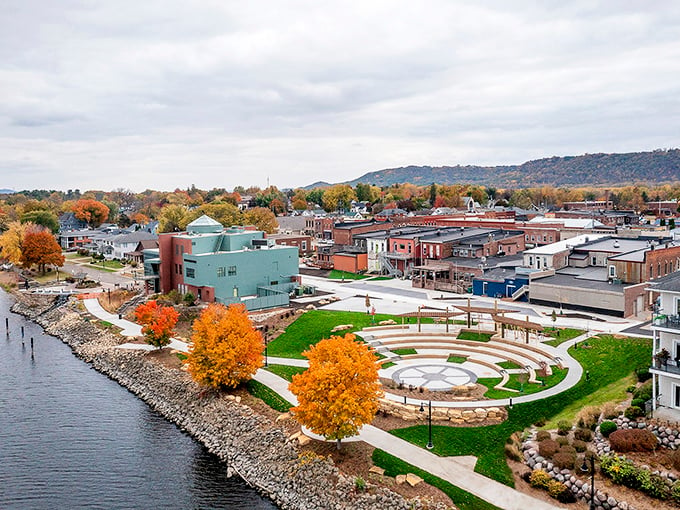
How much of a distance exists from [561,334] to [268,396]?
24.0m

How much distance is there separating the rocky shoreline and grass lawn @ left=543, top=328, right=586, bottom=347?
75.5 feet

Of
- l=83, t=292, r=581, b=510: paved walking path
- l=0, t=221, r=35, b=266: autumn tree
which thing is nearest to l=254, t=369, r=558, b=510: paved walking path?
l=83, t=292, r=581, b=510: paved walking path

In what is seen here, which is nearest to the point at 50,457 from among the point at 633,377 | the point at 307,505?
the point at 307,505

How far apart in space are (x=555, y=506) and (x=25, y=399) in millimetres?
38763

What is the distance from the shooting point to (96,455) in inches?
1358

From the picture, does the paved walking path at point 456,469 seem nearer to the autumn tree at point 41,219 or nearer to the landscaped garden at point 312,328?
the landscaped garden at point 312,328

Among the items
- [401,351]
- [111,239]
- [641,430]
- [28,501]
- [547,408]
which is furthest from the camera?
[111,239]

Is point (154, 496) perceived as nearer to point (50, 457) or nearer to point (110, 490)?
point (110, 490)

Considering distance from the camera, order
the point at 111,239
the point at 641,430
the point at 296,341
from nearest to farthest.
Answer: the point at 641,430 < the point at 296,341 < the point at 111,239

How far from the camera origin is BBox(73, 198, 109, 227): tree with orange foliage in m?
161

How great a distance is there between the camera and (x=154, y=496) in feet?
98.4

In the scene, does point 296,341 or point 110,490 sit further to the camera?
point 296,341

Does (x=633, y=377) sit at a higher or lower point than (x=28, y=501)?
higher

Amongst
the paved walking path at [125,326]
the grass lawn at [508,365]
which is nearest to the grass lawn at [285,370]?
the paved walking path at [125,326]
